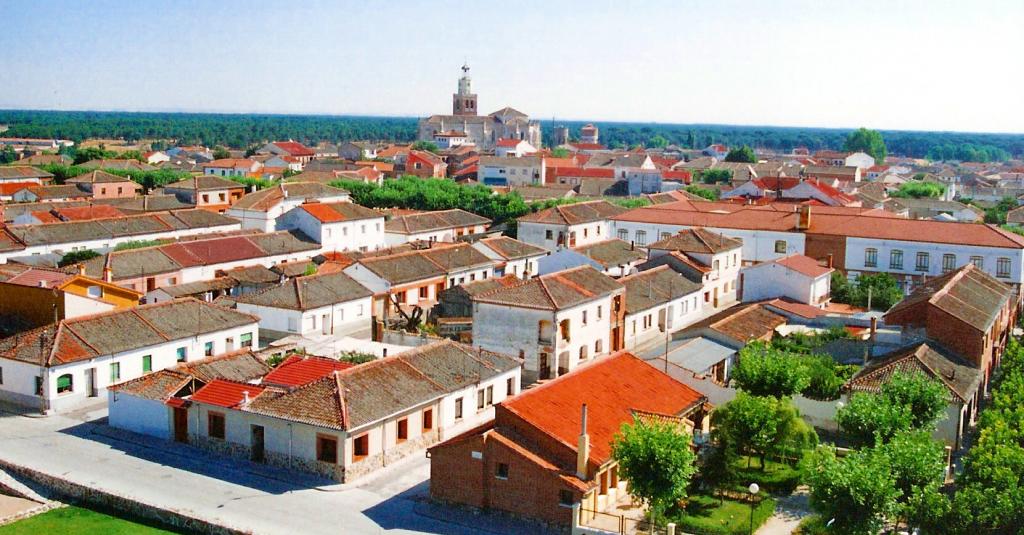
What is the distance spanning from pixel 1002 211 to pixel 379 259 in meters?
60.7

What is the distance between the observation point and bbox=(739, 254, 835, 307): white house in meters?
44.5

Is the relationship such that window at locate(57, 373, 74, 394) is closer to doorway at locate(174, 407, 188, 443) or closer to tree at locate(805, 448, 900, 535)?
doorway at locate(174, 407, 188, 443)

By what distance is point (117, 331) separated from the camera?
32.7 m

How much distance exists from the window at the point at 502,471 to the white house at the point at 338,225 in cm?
3591

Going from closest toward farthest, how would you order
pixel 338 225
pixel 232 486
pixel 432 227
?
1. pixel 232 486
2. pixel 338 225
3. pixel 432 227

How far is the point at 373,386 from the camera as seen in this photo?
26.8 meters

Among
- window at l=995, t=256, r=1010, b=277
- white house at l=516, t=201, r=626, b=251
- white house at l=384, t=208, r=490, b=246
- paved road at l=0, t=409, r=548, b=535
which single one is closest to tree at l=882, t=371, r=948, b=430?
paved road at l=0, t=409, r=548, b=535

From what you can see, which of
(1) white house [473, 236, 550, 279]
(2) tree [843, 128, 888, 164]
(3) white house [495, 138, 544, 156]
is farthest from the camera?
(2) tree [843, 128, 888, 164]

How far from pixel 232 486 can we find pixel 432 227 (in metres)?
38.7

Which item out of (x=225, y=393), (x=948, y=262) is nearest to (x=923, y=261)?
(x=948, y=262)

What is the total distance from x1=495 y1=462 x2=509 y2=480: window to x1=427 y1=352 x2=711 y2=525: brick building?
2 cm

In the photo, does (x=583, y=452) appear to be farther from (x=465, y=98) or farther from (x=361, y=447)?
(x=465, y=98)

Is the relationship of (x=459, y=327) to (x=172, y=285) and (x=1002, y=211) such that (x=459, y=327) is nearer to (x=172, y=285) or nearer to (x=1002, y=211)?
(x=172, y=285)

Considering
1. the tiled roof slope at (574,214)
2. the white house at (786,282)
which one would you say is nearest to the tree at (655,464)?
the white house at (786,282)
